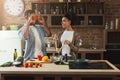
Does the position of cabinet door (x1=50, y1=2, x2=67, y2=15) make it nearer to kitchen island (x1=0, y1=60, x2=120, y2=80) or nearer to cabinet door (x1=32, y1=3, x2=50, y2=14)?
cabinet door (x1=32, y1=3, x2=50, y2=14)

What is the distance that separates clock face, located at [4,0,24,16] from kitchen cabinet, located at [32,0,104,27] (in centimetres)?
47

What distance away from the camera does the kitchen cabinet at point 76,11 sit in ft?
20.0

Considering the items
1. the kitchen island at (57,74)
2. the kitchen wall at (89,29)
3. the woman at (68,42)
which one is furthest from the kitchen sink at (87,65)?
the kitchen wall at (89,29)

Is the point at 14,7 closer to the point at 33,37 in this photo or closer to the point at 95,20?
the point at 95,20

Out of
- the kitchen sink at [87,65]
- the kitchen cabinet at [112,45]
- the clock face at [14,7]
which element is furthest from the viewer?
the clock face at [14,7]

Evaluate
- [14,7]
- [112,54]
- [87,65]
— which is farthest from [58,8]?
[87,65]

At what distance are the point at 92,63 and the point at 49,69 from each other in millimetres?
773

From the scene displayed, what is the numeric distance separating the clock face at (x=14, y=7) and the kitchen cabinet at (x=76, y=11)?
467mm

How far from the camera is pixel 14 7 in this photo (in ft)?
21.2

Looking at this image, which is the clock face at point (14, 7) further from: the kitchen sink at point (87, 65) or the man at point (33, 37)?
the kitchen sink at point (87, 65)

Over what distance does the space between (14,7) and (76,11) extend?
68.8 inches

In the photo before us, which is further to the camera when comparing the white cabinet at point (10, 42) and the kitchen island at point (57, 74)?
the white cabinet at point (10, 42)

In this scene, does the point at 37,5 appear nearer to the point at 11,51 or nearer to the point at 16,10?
the point at 16,10

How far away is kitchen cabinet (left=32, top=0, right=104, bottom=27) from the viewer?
611 cm
